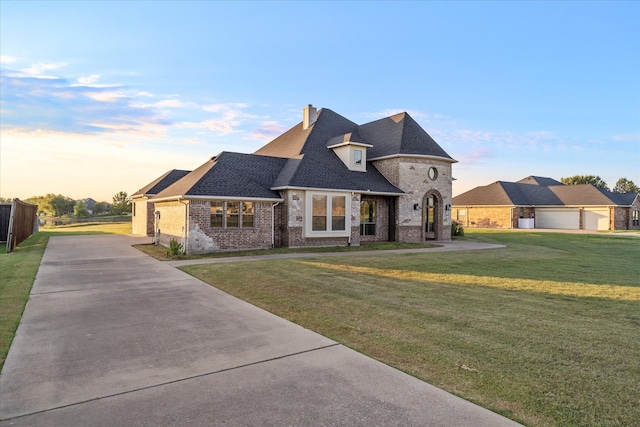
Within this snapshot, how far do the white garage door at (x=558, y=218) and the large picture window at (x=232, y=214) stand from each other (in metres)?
40.1

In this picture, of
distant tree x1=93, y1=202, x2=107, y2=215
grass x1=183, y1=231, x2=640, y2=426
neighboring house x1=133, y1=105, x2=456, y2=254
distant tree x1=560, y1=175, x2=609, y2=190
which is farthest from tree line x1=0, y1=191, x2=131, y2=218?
distant tree x1=560, y1=175, x2=609, y2=190

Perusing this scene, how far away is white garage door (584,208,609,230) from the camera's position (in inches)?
1592

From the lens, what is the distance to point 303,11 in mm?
14234

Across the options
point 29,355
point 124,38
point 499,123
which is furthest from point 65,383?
point 499,123

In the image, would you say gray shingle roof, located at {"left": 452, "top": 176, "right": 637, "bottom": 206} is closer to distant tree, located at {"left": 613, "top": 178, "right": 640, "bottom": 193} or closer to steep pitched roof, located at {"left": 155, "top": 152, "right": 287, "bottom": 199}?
steep pitched roof, located at {"left": 155, "top": 152, "right": 287, "bottom": 199}

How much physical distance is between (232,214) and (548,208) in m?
41.2

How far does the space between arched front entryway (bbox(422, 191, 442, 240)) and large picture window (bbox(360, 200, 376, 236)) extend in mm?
3183

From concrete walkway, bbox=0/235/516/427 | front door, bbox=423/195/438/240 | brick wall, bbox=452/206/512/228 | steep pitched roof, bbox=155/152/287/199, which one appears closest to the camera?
concrete walkway, bbox=0/235/516/427

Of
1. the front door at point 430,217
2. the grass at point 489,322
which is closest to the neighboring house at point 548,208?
the front door at point 430,217

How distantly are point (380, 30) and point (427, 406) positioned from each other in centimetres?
1647

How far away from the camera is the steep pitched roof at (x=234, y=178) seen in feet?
53.0

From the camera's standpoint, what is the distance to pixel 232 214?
653 inches

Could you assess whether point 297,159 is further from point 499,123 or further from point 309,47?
point 499,123

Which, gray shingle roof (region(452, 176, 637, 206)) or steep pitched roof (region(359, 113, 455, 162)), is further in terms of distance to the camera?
gray shingle roof (region(452, 176, 637, 206))
